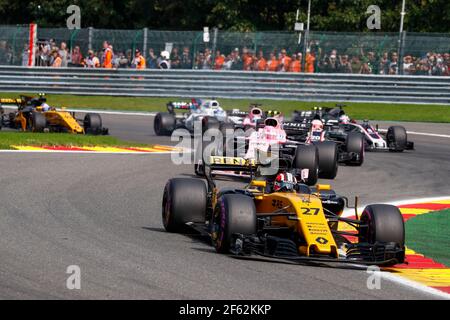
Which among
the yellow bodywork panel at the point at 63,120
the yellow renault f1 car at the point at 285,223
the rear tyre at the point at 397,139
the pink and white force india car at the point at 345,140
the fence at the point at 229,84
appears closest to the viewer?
the yellow renault f1 car at the point at 285,223

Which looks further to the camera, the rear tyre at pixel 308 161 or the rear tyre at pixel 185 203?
the rear tyre at pixel 308 161

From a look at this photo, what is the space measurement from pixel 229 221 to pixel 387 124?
21152mm

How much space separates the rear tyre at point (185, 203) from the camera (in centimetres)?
1216

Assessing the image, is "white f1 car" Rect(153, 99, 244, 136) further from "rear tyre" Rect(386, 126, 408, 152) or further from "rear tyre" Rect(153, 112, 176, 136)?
"rear tyre" Rect(386, 126, 408, 152)

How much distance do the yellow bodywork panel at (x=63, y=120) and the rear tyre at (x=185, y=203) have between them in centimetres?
1355

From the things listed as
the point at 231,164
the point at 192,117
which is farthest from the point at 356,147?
the point at 231,164

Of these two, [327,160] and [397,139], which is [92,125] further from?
[327,160]

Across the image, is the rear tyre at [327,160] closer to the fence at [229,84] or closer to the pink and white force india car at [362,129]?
the pink and white force india car at [362,129]

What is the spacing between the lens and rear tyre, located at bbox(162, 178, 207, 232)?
12.2 m

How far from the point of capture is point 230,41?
35031mm

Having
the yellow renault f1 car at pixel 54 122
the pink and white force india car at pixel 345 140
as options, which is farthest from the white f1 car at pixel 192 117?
the pink and white force india car at pixel 345 140

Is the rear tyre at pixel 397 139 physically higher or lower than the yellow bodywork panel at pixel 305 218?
lower

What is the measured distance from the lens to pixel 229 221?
1072 centimetres

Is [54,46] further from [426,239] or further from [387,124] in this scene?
[426,239]
